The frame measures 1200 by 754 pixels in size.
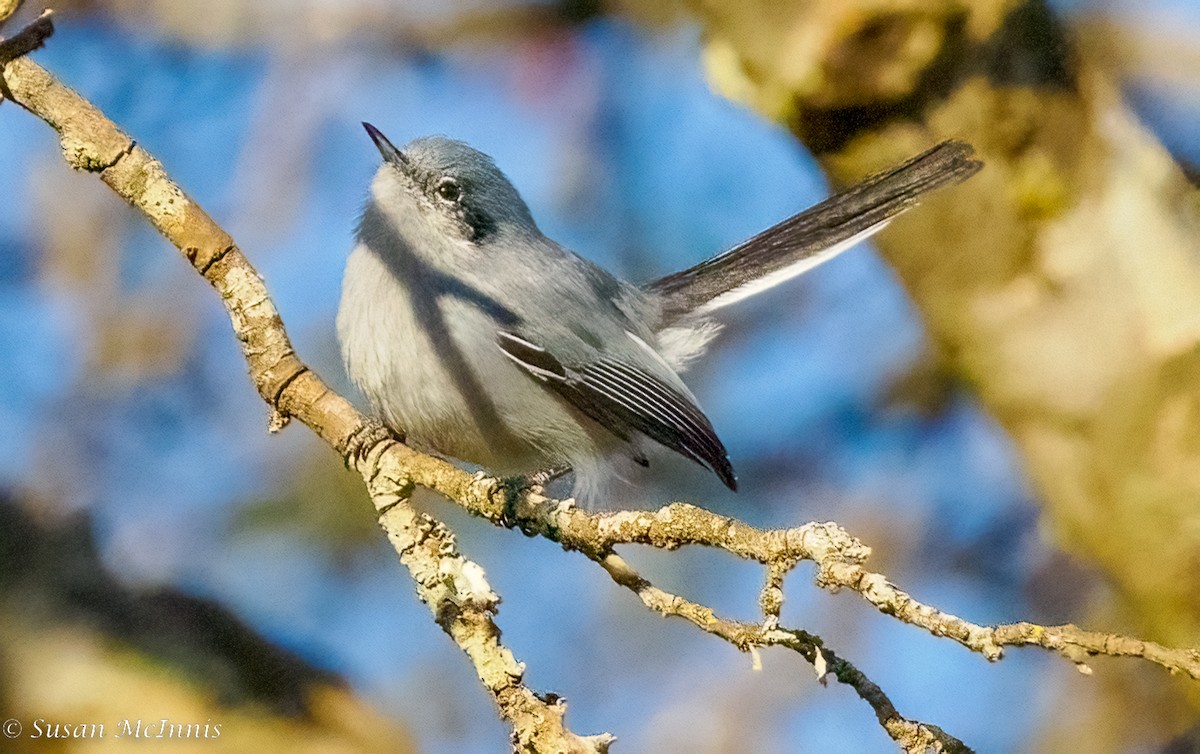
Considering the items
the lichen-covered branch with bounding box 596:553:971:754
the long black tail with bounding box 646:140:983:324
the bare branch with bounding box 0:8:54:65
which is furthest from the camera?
the long black tail with bounding box 646:140:983:324

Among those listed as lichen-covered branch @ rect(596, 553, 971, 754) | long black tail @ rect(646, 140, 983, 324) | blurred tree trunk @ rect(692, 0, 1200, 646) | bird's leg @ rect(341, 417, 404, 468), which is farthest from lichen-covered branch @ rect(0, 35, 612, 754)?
blurred tree trunk @ rect(692, 0, 1200, 646)

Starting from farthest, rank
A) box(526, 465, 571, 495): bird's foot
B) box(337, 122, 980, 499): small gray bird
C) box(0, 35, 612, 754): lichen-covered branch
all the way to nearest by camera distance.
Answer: box(526, 465, 571, 495): bird's foot < box(337, 122, 980, 499): small gray bird < box(0, 35, 612, 754): lichen-covered branch

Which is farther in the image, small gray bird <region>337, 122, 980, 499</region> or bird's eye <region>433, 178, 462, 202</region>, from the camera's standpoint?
bird's eye <region>433, 178, 462, 202</region>

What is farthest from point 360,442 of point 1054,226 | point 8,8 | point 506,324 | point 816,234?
point 1054,226

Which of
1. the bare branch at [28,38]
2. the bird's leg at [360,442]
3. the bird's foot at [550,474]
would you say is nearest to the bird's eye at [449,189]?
the bird's foot at [550,474]

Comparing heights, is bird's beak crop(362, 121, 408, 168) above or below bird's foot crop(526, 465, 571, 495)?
above

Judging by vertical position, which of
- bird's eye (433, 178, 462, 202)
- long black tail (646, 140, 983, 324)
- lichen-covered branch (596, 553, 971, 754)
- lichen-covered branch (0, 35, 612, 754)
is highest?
long black tail (646, 140, 983, 324)

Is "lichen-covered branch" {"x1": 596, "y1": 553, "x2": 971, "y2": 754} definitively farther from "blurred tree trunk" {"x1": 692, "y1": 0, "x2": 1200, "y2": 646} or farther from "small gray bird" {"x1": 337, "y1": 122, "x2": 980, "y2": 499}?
"blurred tree trunk" {"x1": 692, "y1": 0, "x2": 1200, "y2": 646}

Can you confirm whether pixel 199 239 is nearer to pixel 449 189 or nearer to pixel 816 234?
pixel 449 189

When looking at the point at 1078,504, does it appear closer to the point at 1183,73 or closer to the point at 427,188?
the point at 1183,73

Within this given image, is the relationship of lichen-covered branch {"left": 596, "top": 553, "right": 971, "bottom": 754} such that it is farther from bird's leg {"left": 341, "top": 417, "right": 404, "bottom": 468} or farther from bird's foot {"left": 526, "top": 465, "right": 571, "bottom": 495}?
bird's foot {"left": 526, "top": 465, "right": 571, "bottom": 495}

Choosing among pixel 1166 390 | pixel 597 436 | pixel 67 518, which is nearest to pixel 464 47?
pixel 597 436
